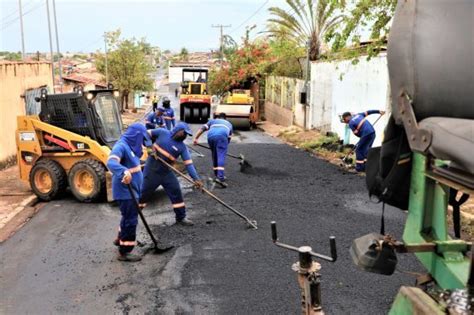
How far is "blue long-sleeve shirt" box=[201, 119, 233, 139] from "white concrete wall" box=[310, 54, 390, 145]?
3.21 m

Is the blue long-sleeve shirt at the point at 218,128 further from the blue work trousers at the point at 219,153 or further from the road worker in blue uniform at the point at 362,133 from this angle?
the road worker in blue uniform at the point at 362,133

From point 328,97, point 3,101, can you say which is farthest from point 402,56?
point 328,97

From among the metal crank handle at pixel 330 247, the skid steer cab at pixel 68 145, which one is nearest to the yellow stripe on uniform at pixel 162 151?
the skid steer cab at pixel 68 145

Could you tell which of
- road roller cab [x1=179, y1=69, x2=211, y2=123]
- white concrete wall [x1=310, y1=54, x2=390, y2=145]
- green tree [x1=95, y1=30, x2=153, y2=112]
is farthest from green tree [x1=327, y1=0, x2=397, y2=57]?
green tree [x1=95, y1=30, x2=153, y2=112]

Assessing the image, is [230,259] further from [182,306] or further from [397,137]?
[397,137]

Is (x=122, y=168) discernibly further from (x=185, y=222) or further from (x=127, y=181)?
(x=185, y=222)

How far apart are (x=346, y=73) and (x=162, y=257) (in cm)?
1111

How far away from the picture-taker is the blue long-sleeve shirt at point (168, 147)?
702 centimetres

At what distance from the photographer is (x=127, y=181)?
551cm

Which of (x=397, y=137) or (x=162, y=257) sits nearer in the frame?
(x=397, y=137)

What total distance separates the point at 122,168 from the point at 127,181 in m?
0.21

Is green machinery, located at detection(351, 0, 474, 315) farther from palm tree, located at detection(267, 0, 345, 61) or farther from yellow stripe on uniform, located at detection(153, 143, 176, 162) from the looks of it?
palm tree, located at detection(267, 0, 345, 61)

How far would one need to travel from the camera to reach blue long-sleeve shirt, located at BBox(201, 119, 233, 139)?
9.77m

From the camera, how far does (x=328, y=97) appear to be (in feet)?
59.7
